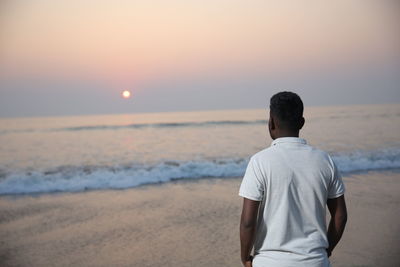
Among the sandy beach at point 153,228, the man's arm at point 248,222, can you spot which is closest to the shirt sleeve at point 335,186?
the man's arm at point 248,222

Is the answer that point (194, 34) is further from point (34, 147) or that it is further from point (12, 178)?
point (34, 147)

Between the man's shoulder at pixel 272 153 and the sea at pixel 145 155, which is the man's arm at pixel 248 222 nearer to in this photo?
the man's shoulder at pixel 272 153

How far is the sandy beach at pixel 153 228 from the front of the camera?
385 centimetres

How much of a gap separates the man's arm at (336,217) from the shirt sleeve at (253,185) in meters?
0.37

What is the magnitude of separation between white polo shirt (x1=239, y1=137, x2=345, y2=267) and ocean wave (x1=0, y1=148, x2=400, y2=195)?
21.0 ft

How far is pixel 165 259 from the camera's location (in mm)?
3775

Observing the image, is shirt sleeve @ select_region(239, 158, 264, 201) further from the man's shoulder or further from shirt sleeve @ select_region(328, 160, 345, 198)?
shirt sleeve @ select_region(328, 160, 345, 198)

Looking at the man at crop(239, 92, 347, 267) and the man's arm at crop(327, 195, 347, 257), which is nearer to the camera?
the man at crop(239, 92, 347, 267)

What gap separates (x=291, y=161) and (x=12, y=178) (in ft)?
27.6

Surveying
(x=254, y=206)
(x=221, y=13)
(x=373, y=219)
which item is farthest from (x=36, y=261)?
(x=221, y=13)

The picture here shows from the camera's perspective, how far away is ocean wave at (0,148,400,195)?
758 cm

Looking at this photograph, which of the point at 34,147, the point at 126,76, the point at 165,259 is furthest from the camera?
the point at 126,76

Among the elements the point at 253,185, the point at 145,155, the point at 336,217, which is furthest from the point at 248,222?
the point at 145,155

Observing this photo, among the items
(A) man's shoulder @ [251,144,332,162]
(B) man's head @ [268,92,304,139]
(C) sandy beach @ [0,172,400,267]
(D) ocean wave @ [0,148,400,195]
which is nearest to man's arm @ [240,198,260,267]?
(A) man's shoulder @ [251,144,332,162]
